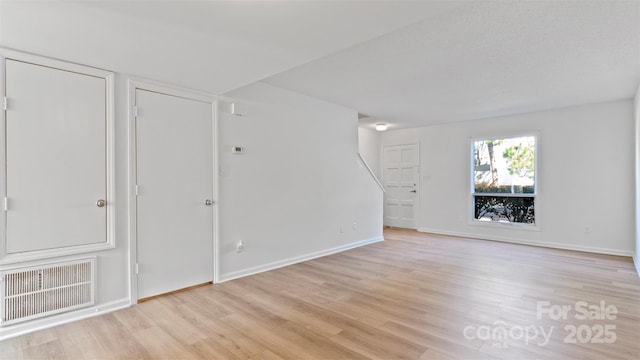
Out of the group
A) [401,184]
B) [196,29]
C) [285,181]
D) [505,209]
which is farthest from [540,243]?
[196,29]

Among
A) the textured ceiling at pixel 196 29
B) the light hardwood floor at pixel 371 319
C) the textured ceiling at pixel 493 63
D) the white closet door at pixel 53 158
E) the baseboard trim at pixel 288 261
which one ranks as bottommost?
the light hardwood floor at pixel 371 319

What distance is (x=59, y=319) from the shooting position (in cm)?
263

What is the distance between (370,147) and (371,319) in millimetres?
5548

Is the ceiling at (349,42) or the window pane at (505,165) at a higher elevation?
the ceiling at (349,42)

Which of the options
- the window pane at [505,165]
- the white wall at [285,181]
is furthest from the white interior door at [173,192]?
the window pane at [505,165]

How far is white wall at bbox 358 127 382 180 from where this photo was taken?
759 centimetres

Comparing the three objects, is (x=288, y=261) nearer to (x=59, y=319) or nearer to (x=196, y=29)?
(x=59, y=319)

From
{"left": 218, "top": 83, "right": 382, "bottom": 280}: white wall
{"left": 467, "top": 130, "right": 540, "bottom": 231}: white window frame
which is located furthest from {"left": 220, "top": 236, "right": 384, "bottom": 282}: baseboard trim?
{"left": 467, "top": 130, "right": 540, "bottom": 231}: white window frame

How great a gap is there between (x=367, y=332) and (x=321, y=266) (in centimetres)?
197

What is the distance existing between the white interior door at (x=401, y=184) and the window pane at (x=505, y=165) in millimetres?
1312

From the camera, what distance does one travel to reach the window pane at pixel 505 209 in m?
5.94

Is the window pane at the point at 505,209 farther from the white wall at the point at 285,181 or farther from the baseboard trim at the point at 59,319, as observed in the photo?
the baseboard trim at the point at 59,319

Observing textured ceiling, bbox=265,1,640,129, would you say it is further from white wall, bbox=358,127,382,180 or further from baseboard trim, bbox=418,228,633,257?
baseboard trim, bbox=418,228,633,257

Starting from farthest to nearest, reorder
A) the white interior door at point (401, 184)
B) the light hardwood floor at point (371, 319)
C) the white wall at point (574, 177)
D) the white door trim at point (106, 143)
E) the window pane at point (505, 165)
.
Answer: the white interior door at point (401, 184) < the window pane at point (505, 165) < the white wall at point (574, 177) < the white door trim at point (106, 143) < the light hardwood floor at point (371, 319)
